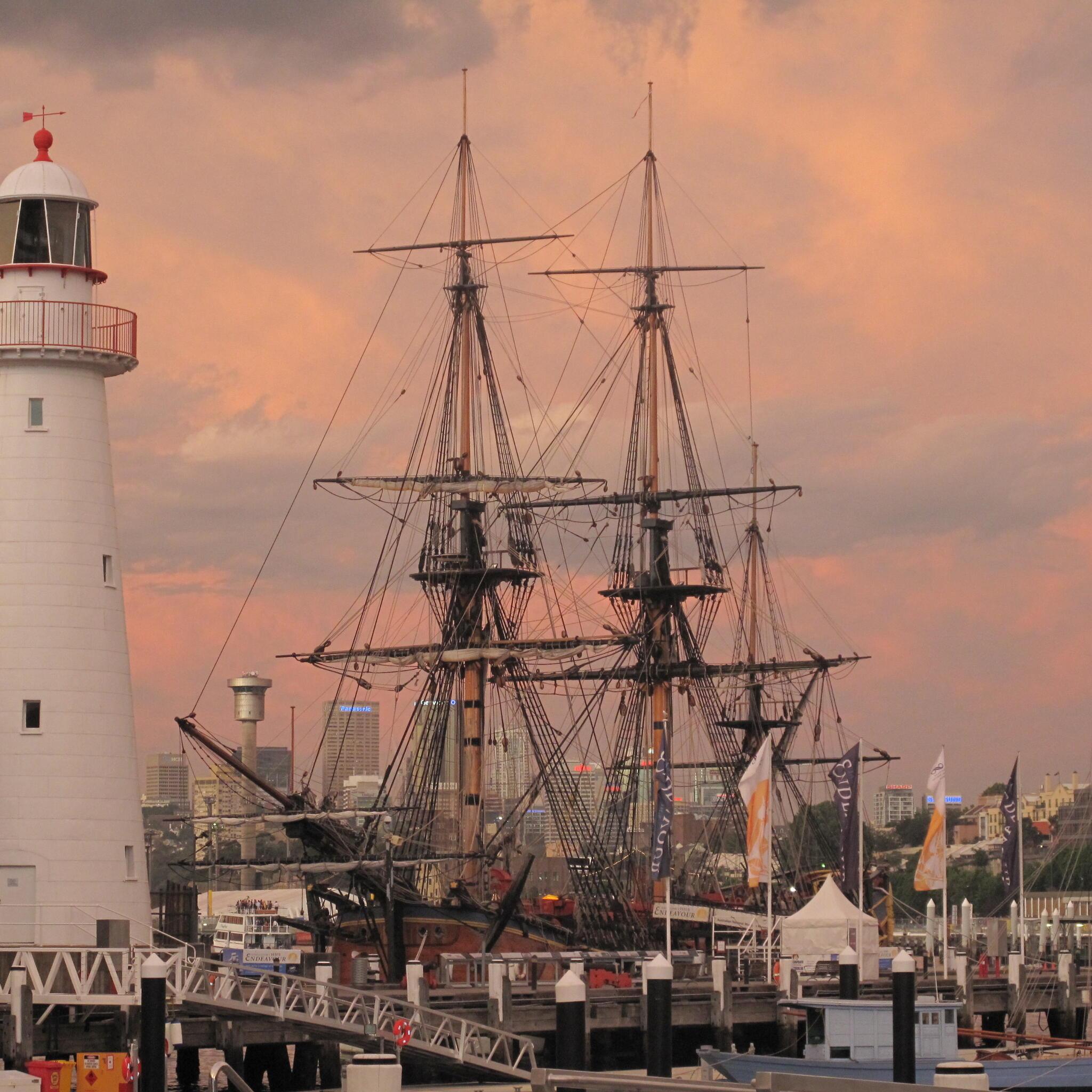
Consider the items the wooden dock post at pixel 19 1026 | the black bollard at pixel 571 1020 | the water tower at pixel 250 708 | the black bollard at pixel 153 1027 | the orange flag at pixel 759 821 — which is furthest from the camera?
the water tower at pixel 250 708

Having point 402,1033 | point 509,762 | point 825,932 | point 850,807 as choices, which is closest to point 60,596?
point 402,1033

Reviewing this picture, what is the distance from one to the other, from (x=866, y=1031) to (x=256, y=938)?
50411 mm

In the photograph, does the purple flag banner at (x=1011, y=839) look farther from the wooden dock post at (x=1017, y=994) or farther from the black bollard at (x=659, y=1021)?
the black bollard at (x=659, y=1021)

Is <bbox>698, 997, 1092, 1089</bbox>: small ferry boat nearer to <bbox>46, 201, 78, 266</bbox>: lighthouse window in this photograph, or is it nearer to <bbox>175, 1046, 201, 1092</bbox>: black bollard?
<bbox>175, 1046, 201, 1092</bbox>: black bollard

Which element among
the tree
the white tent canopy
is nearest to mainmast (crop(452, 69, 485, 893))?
the white tent canopy

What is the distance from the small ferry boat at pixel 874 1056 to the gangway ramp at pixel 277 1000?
4881mm

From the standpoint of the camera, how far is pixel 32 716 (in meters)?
40.9

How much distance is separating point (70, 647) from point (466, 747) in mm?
37985

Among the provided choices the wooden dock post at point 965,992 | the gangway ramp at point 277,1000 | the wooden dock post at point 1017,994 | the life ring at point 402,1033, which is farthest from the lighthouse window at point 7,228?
the wooden dock post at point 1017,994

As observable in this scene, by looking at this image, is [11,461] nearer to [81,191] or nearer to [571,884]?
[81,191]

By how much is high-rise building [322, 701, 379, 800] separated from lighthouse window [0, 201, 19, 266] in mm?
25848

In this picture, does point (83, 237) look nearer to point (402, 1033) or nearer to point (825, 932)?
point (402, 1033)

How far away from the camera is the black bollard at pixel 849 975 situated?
5041 cm

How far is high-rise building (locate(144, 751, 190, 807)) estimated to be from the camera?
123738 mm
